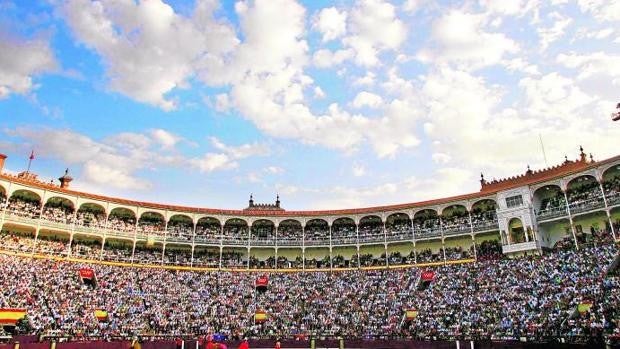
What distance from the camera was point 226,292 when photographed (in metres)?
47.2

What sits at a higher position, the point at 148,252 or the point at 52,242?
the point at 52,242

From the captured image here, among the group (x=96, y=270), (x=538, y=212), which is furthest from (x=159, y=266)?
(x=538, y=212)

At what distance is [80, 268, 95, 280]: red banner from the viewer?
42.6m

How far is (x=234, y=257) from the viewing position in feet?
188

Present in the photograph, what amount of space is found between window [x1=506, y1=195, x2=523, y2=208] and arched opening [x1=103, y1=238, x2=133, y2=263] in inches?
1724

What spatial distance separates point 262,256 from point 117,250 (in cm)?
1819

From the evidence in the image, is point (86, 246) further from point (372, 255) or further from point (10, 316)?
point (372, 255)

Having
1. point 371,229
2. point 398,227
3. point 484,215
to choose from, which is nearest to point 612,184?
point 484,215

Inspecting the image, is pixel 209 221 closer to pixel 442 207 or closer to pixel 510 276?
pixel 442 207

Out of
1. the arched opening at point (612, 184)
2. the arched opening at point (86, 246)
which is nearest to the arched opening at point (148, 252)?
the arched opening at point (86, 246)

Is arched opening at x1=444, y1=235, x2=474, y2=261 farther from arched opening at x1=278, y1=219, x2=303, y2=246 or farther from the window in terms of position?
arched opening at x1=278, y1=219, x2=303, y2=246

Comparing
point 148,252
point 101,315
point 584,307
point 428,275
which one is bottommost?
point 101,315

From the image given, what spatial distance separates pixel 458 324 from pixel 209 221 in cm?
3542

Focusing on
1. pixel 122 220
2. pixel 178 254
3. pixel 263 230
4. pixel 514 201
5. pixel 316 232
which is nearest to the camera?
pixel 514 201
